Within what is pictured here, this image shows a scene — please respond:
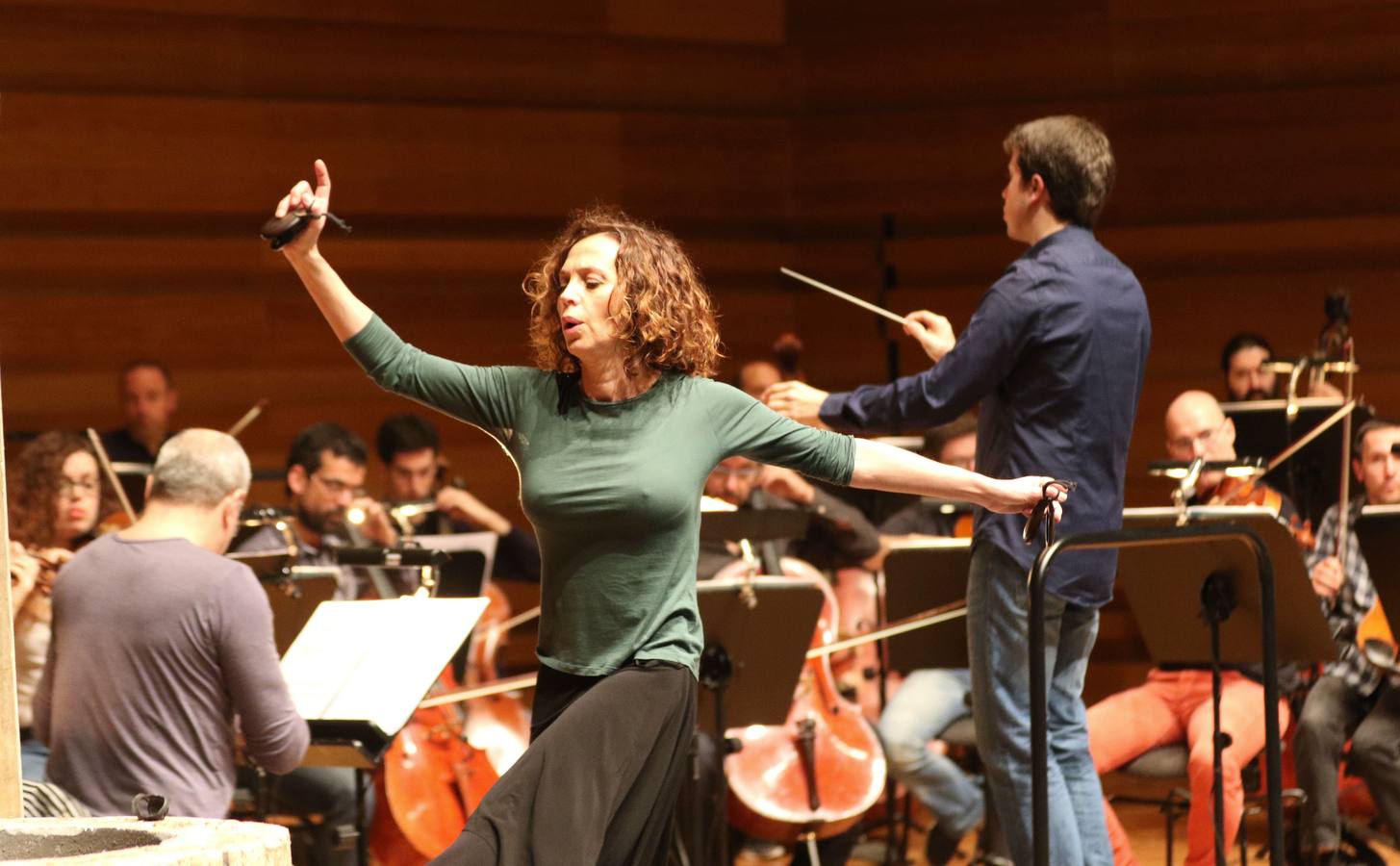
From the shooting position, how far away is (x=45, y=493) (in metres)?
4.26

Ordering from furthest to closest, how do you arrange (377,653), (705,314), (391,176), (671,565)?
(391,176) < (377,653) < (705,314) < (671,565)

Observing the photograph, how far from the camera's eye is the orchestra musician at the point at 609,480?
8.13ft

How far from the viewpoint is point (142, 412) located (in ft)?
19.0

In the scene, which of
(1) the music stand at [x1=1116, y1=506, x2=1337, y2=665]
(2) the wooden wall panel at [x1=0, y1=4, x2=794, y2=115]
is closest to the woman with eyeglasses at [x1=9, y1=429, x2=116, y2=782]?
(2) the wooden wall panel at [x1=0, y1=4, x2=794, y2=115]

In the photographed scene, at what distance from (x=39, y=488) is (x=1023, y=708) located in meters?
2.46

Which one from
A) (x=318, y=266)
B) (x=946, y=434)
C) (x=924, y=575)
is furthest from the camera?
(x=946, y=434)

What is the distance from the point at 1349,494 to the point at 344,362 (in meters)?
3.64

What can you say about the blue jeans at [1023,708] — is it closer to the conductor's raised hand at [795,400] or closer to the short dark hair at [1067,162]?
the conductor's raised hand at [795,400]

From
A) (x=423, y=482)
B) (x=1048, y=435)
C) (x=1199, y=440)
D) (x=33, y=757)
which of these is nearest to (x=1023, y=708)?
(x=1048, y=435)

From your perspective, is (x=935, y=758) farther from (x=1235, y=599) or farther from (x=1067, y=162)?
(x=1067, y=162)

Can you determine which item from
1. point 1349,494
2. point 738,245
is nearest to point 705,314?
point 1349,494

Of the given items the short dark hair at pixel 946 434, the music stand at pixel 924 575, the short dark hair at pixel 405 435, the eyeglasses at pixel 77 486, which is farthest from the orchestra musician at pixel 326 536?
the short dark hair at pixel 946 434

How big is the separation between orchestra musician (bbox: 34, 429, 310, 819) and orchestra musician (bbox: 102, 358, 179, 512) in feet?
8.36

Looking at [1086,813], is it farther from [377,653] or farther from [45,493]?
[45,493]
